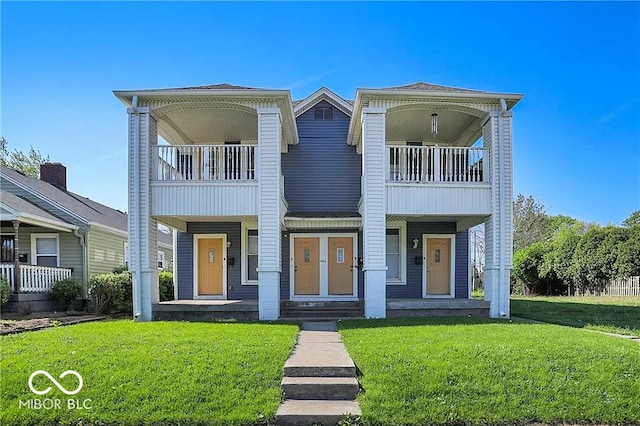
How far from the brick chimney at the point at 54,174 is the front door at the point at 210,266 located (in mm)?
9681

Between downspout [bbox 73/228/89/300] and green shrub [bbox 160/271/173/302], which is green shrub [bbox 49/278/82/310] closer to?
downspout [bbox 73/228/89/300]

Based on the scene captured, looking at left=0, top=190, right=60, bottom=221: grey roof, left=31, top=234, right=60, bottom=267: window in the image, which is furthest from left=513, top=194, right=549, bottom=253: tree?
left=0, top=190, right=60, bottom=221: grey roof

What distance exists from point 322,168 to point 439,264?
492 cm

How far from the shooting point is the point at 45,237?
51.1 feet

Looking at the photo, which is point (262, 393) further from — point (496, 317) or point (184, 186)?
point (496, 317)

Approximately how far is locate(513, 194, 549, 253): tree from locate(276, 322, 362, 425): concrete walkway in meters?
35.5

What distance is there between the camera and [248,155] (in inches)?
496

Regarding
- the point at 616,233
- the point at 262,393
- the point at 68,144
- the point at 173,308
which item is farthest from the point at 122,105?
the point at 616,233

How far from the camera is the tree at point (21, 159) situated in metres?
31.2

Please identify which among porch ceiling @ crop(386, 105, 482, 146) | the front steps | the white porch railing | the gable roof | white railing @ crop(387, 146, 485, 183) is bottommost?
the front steps

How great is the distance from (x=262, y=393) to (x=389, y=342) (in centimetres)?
255

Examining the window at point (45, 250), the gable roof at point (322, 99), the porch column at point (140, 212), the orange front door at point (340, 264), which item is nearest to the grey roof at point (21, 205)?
the window at point (45, 250)

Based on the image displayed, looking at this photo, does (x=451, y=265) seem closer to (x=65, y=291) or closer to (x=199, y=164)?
(x=199, y=164)

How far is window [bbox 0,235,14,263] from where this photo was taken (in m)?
14.5
